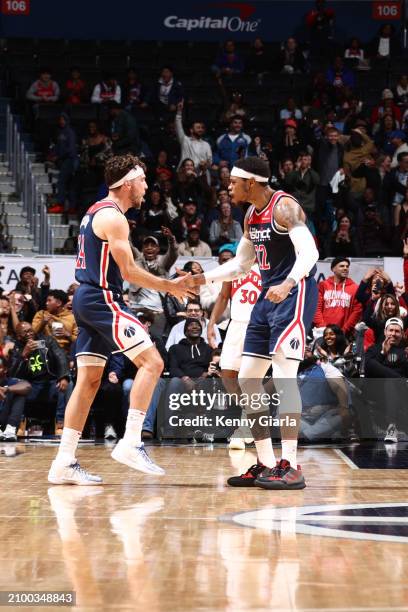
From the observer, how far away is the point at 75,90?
1866 cm

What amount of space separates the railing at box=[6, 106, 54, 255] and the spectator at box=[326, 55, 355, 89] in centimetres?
551

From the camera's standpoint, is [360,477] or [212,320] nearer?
[360,477]

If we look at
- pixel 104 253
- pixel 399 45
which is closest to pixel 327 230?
pixel 399 45

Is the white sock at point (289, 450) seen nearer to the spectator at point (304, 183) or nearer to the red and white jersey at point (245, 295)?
the red and white jersey at point (245, 295)

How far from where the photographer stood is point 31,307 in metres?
12.6

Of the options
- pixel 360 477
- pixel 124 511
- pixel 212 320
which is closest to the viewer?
pixel 124 511

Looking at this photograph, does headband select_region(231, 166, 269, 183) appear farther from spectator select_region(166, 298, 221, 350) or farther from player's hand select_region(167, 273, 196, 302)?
spectator select_region(166, 298, 221, 350)

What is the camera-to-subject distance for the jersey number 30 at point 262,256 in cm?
738

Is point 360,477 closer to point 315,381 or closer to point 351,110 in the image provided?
point 315,381

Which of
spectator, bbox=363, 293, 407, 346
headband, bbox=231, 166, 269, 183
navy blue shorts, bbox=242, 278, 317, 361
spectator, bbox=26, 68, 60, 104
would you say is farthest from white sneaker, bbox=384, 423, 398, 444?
spectator, bbox=26, 68, 60, 104

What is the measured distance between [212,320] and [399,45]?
1259 cm

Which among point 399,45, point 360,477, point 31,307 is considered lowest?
point 360,477

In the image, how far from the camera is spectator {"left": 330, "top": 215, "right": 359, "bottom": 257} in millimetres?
14547

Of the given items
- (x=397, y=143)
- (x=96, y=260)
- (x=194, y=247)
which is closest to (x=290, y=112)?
(x=397, y=143)
